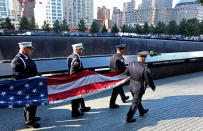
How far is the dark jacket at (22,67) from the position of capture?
286cm

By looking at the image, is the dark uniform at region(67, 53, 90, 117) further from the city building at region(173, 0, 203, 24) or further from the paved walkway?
the city building at region(173, 0, 203, 24)

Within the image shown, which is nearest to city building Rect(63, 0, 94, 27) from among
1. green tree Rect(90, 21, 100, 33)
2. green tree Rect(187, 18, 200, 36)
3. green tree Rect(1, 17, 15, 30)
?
green tree Rect(90, 21, 100, 33)

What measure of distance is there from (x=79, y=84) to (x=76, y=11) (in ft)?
346

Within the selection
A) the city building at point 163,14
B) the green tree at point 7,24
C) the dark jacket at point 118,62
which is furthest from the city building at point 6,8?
the dark jacket at point 118,62

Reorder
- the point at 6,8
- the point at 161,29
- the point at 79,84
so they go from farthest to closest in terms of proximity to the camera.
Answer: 1. the point at 6,8
2. the point at 161,29
3. the point at 79,84

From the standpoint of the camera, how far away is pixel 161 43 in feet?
79.9

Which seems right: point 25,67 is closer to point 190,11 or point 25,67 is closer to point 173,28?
point 173,28

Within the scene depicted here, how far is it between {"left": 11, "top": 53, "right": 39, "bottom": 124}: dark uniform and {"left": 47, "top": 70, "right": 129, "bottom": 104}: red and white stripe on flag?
0.42 m

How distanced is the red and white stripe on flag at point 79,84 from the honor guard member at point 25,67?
1.45 ft

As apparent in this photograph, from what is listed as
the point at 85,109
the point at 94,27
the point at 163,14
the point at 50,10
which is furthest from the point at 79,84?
the point at 163,14

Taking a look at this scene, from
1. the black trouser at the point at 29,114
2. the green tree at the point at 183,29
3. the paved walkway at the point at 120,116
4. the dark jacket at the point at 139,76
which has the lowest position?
the paved walkway at the point at 120,116

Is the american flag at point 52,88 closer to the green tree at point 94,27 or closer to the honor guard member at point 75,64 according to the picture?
the honor guard member at point 75,64

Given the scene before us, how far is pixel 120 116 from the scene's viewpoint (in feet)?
12.4

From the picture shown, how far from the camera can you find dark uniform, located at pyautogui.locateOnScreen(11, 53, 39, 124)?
286 centimetres
